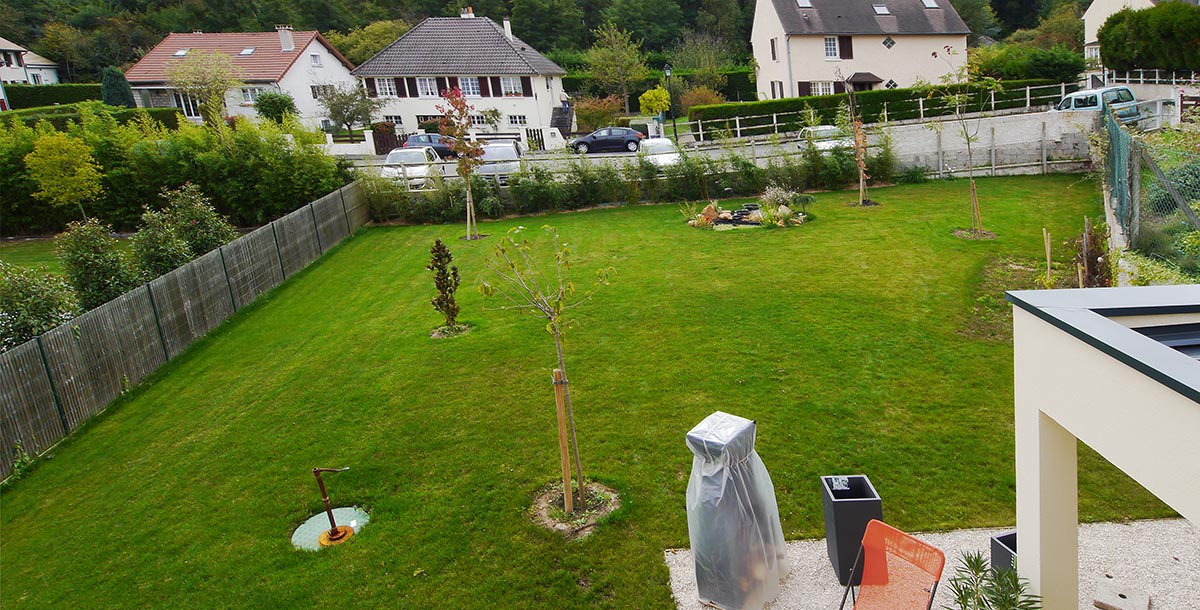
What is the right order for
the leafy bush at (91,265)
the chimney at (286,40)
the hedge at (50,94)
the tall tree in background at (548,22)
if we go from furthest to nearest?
the tall tree in background at (548,22), the chimney at (286,40), the hedge at (50,94), the leafy bush at (91,265)

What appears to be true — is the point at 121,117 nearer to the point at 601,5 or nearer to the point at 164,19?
the point at 164,19

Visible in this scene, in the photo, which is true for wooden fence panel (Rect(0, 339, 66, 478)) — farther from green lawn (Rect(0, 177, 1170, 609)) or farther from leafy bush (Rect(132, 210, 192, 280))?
leafy bush (Rect(132, 210, 192, 280))

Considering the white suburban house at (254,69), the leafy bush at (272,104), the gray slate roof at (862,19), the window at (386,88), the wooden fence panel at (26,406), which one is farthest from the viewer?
the white suburban house at (254,69)

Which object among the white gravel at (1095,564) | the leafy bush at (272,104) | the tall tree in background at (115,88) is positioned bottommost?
the white gravel at (1095,564)

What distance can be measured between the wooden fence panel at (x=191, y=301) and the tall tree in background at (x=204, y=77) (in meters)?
28.9

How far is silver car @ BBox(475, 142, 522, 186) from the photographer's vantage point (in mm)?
→ 21797

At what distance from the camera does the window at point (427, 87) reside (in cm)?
4119

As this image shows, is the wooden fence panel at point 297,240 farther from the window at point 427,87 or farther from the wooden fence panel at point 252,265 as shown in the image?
the window at point 427,87

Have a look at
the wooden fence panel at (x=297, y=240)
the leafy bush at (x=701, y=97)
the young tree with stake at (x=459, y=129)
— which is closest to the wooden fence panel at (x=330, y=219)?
the wooden fence panel at (x=297, y=240)

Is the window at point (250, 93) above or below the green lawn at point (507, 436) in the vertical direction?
above

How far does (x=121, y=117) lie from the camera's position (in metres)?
33.9

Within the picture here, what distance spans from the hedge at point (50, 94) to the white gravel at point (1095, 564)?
51.6m

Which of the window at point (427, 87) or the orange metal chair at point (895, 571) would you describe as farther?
the window at point (427, 87)

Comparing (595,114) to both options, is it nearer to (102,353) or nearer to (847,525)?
(102,353)
